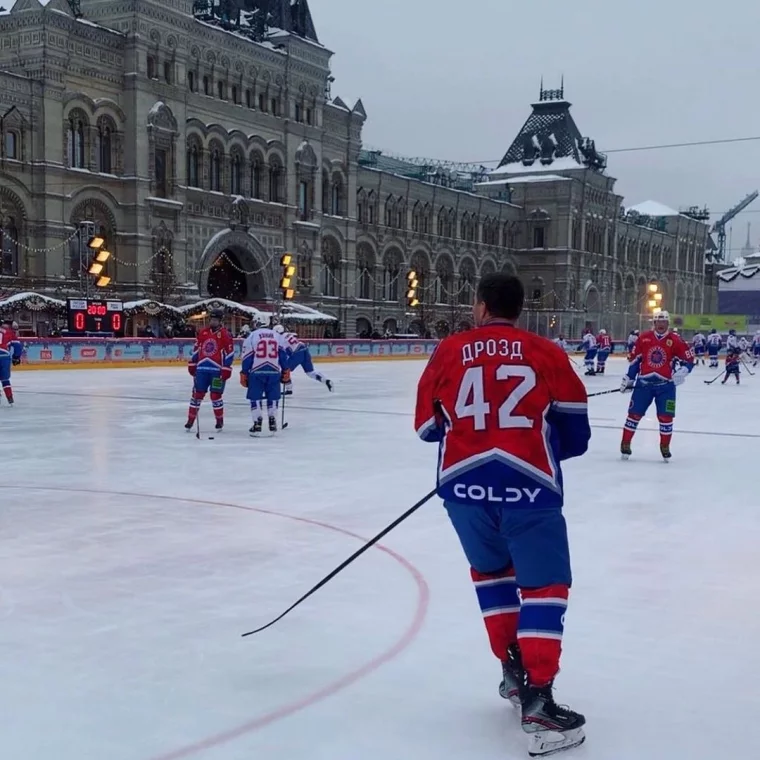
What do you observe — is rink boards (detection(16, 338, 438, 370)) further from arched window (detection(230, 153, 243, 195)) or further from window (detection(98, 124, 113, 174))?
arched window (detection(230, 153, 243, 195))

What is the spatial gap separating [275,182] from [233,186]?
9.53 ft

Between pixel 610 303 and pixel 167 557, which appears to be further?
pixel 610 303

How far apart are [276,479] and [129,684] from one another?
16.5ft

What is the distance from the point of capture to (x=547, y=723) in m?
3.25

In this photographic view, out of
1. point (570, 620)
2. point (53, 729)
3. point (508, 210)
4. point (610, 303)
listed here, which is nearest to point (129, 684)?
point (53, 729)

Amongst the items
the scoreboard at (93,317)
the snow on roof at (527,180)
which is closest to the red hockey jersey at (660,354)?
the scoreboard at (93,317)

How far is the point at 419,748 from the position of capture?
320 centimetres

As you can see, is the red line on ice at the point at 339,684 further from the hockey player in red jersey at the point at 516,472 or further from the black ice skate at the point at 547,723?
the black ice skate at the point at 547,723

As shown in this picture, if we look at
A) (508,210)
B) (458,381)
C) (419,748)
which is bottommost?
(419,748)

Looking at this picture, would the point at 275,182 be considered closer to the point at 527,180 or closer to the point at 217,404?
the point at 527,180

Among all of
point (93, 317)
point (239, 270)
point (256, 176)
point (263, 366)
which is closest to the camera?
point (263, 366)

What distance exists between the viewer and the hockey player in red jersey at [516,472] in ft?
Answer: 10.8

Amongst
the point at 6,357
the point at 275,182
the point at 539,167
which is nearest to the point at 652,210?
the point at 539,167

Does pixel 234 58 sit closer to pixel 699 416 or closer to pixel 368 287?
pixel 368 287
